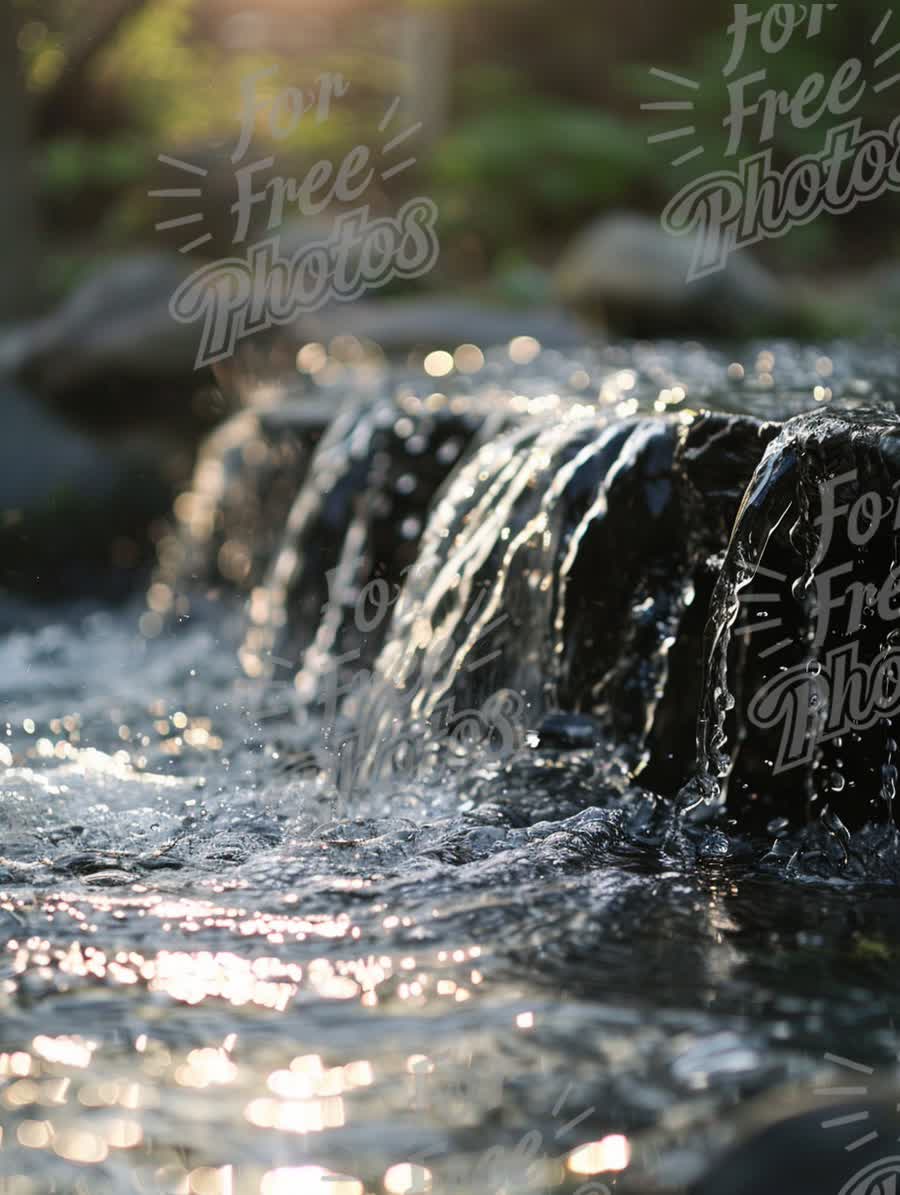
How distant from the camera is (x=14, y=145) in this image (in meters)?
11.6

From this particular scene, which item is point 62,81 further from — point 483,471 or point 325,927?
point 325,927

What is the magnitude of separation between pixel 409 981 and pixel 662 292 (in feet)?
29.4

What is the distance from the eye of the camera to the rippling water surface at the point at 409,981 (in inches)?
75.9

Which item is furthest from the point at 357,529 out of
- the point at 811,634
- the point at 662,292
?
the point at 662,292

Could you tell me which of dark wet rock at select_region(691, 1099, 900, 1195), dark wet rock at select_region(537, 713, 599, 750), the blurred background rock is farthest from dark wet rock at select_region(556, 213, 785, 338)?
dark wet rock at select_region(691, 1099, 900, 1195)

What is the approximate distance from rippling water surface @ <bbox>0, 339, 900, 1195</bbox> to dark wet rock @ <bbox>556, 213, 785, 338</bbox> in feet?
24.8

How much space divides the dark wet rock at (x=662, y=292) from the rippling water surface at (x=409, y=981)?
756 cm

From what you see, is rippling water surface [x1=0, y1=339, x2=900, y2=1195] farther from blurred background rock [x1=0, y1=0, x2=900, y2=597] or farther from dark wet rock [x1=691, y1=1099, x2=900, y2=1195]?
blurred background rock [x1=0, y1=0, x2=900, y2=597]

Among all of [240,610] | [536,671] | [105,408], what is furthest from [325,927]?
[105,408]

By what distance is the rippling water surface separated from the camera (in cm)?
193

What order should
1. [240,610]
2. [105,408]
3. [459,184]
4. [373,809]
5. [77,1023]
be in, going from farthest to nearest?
[459,184], [105,408], [240,610], [373,809], [77,1023]

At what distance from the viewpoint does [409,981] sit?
2393mm

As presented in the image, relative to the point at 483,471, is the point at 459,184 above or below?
above

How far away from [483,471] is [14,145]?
8.89m
